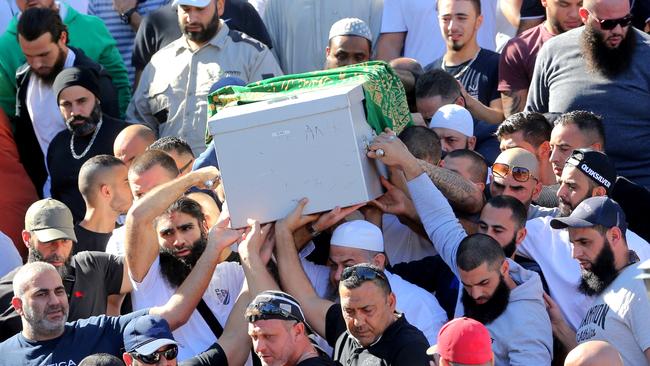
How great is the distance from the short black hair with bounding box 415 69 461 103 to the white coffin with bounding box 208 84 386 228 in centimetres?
207

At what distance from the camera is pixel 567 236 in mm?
8469

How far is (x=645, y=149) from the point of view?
9695 mm

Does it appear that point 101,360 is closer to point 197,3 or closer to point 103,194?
point 103,194

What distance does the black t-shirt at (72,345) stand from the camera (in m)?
8.12

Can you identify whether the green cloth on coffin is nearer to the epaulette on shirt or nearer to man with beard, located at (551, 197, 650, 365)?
man with beard, located at (551, 197, 650, 365)

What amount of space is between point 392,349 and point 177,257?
1748 millimetres

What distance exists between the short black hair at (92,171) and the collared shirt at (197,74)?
123cm

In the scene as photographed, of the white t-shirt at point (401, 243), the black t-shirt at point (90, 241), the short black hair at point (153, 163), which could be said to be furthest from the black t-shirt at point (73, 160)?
the white t-shirt at point (401, 243)

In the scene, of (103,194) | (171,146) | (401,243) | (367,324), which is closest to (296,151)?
(367,324)

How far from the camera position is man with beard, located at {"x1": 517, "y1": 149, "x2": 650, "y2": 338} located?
8.32 meters

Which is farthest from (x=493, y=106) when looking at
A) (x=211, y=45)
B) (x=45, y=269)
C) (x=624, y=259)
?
(x=45, y=269)

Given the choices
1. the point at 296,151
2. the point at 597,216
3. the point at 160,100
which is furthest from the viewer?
the point at 160,100

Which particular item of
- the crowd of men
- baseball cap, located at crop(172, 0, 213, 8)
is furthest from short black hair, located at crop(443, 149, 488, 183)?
baseball cap, located at crop(172, 0, 213, 8)

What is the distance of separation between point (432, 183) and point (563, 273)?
35.9 inches
